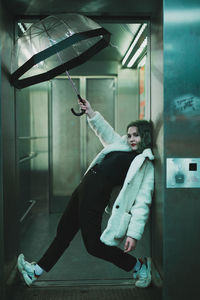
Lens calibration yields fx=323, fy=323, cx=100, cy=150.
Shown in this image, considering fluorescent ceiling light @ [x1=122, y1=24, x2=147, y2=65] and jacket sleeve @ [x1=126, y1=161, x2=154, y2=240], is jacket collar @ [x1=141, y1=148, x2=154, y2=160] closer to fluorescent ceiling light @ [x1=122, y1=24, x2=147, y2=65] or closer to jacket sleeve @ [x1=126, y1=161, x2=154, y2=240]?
jacket sleeve @ [x1=126, y1=161, x2=154, y2=240]

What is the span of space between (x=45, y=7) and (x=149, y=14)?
0.84 m

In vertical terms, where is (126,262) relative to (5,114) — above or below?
below

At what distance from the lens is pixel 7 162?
8.11 ft

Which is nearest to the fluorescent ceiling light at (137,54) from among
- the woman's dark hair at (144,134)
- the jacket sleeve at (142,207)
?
the woman's dark hair at (144,134)

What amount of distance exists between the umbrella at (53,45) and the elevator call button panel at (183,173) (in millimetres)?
1012

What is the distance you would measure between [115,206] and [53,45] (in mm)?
1224

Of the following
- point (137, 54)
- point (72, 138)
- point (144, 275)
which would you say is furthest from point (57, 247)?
point (137, 54)

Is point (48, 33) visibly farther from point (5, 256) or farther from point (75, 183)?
point (75, 183)

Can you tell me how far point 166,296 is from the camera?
2332 millimetres

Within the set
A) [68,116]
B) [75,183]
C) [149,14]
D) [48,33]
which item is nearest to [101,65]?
[68,116]

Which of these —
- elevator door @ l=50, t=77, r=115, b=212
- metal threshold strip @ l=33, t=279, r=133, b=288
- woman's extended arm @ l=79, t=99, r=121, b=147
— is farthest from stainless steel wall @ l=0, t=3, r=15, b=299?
elevator door @ l=50, t=77, r=115, b=212

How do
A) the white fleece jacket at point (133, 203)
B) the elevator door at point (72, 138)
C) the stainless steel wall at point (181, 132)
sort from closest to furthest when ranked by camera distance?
1. the stainless steel wall at point (181, 132)
2. the white fleece jacket at point (133, 203)
3. the elevator door at point (72, 138)

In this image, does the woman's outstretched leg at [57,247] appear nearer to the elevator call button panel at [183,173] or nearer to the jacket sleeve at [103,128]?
the jacket sleeve at [103,128]

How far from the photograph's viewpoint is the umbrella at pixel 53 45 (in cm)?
215
